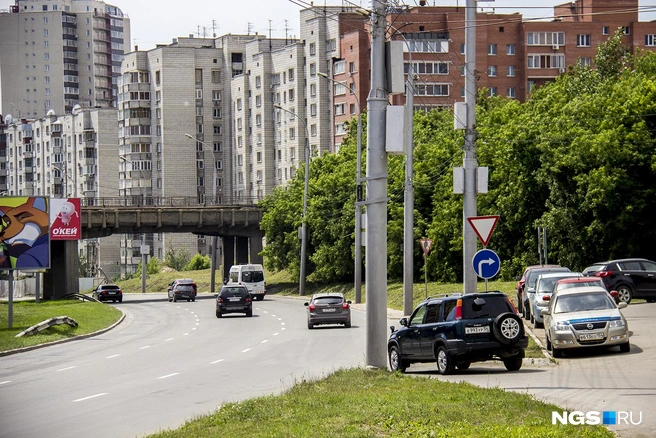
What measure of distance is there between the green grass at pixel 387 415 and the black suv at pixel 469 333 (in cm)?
455

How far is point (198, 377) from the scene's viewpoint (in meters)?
24.0

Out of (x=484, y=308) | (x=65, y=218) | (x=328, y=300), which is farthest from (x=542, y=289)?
(x=65, y=218)

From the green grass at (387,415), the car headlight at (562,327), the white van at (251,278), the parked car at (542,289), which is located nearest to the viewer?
the green grass at (387,415)

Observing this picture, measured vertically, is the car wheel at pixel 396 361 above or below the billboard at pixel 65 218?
below

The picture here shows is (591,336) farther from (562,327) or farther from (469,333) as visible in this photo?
(469,333)

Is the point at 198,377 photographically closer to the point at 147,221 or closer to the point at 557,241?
the point at 557,241

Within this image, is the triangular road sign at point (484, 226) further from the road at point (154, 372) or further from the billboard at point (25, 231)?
the billboard at point (25, 231)

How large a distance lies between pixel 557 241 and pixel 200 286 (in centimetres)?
5979

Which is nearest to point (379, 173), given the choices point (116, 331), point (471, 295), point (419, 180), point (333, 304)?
point (471, 295)

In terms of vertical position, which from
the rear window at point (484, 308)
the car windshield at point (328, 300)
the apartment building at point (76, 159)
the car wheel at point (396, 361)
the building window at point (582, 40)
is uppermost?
the building window at point (582, 40)

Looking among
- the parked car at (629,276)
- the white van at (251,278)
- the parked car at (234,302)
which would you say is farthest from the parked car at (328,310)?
the white van at (251,278)

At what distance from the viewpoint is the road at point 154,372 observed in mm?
16812

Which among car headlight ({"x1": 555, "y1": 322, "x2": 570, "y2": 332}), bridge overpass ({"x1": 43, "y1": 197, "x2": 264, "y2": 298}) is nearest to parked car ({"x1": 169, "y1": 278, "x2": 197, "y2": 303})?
bridge overpass ({"x1": 43, "y1": 197, "x2": 264, "y2": 298})

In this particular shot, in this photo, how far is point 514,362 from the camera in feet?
73.4
